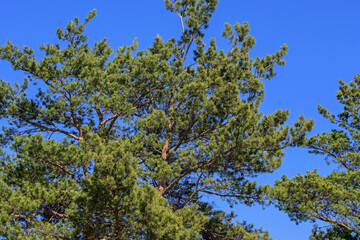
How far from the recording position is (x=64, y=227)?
29.3ft

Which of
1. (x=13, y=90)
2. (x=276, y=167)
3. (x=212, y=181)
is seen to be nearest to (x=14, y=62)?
(x=13, y=90)

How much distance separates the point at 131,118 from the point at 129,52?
2435mm

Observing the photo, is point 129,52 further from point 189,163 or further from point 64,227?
point 64,227

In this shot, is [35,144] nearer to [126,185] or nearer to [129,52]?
[126,185]

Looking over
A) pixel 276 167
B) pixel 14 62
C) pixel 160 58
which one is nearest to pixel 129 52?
pixel 160 58

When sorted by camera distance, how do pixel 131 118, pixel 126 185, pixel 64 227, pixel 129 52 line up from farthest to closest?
pixel 129 52, pixel 131 118, pixel 64 227, pixel 126 185

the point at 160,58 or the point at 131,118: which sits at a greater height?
the point at 160,58

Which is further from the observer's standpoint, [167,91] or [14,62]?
[167,91]

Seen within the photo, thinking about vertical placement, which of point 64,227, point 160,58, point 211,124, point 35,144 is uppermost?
point 160,58

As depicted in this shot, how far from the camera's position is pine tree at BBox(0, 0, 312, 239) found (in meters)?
8.69

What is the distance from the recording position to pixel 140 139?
10625 millimetres

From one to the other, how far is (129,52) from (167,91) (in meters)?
2.06

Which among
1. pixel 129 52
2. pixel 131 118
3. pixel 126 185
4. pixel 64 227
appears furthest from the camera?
pixel 129 52

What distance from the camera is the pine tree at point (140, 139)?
869 centimetres
